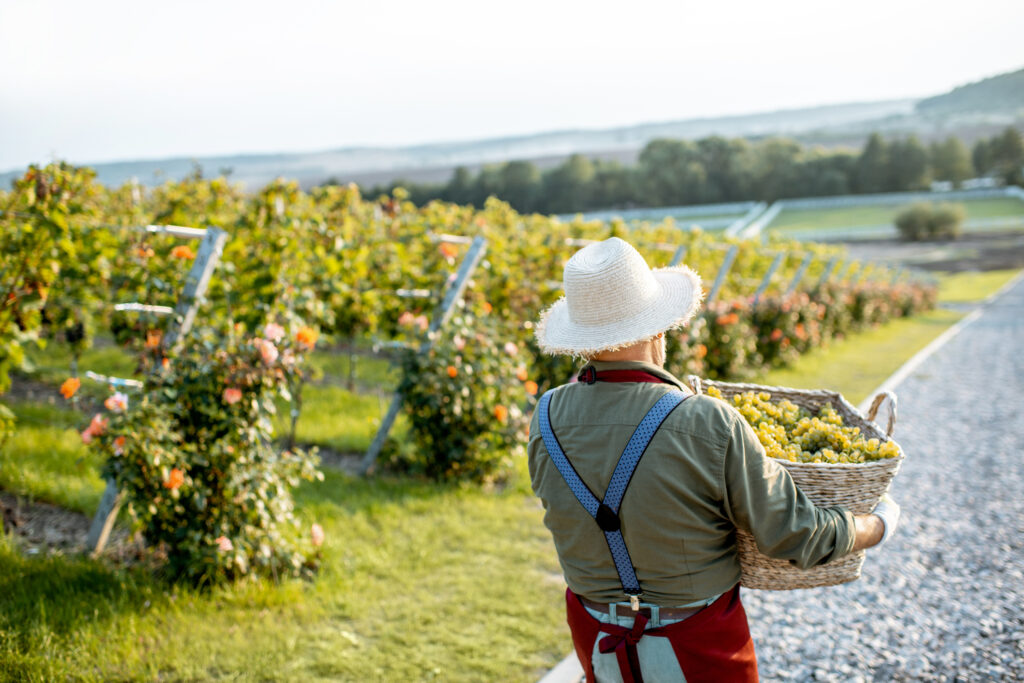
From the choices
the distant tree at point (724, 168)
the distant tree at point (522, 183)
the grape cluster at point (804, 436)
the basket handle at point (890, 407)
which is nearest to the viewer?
the grape cluster at point (804, 436)

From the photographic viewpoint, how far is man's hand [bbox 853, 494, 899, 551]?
6.15 feet

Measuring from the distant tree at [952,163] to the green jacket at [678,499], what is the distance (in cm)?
7803

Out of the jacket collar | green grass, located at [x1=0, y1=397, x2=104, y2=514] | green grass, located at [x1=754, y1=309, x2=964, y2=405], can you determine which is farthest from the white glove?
green grass, located at [x1=754, y1=309, x2=964, y2=405]

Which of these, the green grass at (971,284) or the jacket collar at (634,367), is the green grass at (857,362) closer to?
the jacket collar at (634,367)

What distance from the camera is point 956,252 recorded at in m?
41.5

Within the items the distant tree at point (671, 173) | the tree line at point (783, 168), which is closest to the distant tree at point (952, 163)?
the tree line at point (783, 168)

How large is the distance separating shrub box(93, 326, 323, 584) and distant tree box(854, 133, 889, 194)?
72.6m

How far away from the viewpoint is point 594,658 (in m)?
1.86

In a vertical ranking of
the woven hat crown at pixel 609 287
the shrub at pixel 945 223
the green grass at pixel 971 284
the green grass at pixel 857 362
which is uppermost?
the woven hat crown at pixel 609 287

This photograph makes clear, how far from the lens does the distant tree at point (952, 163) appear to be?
67.7m

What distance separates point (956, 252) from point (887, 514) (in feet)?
153

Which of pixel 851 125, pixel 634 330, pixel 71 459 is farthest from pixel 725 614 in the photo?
pixel 851 125

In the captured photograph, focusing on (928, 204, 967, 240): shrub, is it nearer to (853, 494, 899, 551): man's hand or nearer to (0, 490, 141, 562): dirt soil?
(853, 494, 899, 551): man's hand

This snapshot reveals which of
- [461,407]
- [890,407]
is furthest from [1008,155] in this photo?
[890,407]
